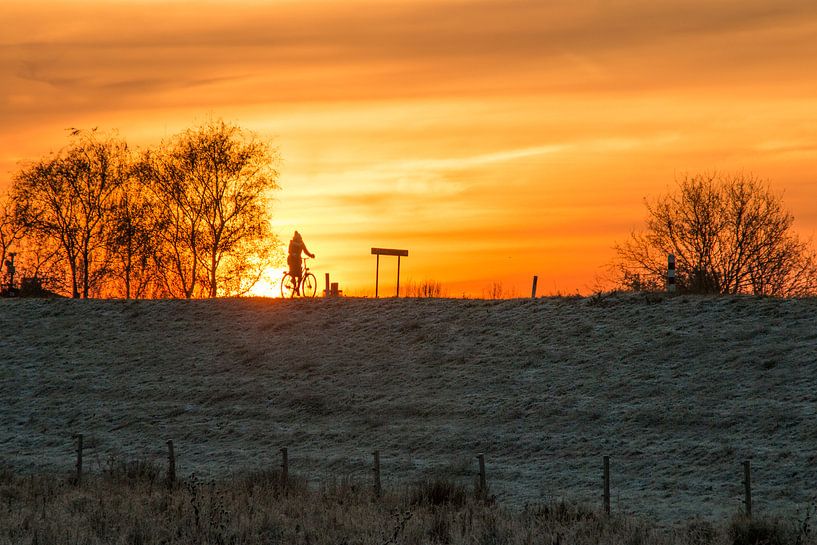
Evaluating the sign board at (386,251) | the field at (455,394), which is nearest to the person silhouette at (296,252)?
the field at (455,394)

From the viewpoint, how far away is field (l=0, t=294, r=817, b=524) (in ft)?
80.5

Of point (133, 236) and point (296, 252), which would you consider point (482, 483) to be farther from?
point (133, 236)

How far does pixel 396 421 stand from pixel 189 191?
135ft

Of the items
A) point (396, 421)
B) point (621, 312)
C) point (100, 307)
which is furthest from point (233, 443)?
point (100, 307)

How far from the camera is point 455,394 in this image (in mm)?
31844

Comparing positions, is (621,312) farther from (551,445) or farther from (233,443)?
(233,443)

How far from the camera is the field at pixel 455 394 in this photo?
80.5ft

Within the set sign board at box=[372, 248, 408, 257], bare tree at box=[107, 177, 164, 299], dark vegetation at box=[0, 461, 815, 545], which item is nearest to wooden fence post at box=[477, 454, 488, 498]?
dark vegetation at box=[0, 461, 815, 545]

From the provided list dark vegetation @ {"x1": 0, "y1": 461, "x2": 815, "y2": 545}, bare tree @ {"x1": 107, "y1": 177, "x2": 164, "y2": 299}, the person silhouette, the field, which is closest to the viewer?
dark vegetation @ {"x1": 0, "y1": 461, "x2": 815, "y2": 545}

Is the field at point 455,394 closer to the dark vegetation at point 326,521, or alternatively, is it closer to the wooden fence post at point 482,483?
the wooden fence post at point 482,483

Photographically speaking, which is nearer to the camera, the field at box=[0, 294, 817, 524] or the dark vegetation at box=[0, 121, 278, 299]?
the field at box=[0, 294, 817, 524]

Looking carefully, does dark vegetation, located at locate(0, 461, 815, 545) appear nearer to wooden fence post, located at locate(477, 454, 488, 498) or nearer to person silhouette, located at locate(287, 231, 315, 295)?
wooden fence post, located at locate(477, 454, 488, 498)

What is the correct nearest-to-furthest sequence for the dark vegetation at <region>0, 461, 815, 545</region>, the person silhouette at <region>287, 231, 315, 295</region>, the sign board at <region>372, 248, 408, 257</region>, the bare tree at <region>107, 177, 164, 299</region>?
the dark vegetation at <region>0, 461, 815, 545</region>, the person silhouette at <region>287, 231, 315, 295</region>, the sign board at <region>372, 248, 408, 257</region>, the bare tree at <region>107, 177, 164, 299</region>

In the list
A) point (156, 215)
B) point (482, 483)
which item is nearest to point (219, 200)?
point (156, 215)
